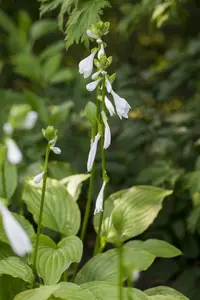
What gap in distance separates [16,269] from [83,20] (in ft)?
2.28

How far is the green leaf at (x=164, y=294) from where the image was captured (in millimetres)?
1383

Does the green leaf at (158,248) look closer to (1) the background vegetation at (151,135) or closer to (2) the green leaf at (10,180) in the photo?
(1) the background vegetation at (151,135)

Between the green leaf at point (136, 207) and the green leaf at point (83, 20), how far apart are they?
1.78 ft

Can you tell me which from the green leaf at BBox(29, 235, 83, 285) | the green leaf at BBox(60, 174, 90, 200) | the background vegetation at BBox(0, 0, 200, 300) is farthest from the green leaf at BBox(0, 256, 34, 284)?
the background vegetation at BBox(0, 0, 200, 300)

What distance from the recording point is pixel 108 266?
4.85ft

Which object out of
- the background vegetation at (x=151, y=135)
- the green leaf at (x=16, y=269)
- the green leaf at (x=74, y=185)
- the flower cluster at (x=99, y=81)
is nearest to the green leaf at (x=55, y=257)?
the green leaf at (x=16, y=269)

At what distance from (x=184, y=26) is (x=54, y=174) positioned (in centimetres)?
203

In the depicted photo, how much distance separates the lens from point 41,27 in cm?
302

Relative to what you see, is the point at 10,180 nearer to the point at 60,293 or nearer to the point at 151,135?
the point at 60,293

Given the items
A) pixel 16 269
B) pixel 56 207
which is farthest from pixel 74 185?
pixel 16 269

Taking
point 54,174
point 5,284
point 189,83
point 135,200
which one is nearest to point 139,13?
point 189,83

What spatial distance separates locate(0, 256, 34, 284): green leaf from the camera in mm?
1356

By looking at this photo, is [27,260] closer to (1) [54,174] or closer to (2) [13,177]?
(2) [13,177]

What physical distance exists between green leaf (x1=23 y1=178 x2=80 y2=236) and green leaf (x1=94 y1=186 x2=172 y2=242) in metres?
0.08
